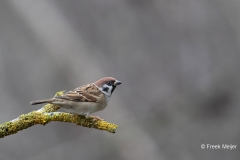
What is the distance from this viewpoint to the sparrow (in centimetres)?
265

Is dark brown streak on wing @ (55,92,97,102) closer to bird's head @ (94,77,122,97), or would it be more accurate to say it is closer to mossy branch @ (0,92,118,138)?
bird's head @ (94,77,122,97)

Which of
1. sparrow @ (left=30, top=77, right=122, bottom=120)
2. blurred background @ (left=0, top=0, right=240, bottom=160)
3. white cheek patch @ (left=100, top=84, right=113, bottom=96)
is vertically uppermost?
blurred background @ (left=0, top=0, right=240, bottom=160)

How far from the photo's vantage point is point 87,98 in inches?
115

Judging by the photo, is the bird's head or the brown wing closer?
the brown wing

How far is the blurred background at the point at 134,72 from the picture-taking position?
4.14 m

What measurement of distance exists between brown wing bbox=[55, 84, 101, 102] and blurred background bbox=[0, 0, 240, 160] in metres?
1.14

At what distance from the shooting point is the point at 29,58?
4504mm

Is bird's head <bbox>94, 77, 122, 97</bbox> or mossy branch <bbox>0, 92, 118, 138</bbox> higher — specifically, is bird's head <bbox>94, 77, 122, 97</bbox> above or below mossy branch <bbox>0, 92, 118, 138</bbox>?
above

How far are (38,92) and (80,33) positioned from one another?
0.94 metres

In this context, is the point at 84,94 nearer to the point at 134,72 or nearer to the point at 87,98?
the point at 87,98

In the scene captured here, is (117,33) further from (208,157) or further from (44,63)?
(208,157)

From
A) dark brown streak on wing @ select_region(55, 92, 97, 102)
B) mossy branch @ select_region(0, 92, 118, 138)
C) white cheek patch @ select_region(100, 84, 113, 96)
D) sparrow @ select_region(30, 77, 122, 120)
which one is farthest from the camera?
white cheek patch @ select_region(100, 84, 113, 96)

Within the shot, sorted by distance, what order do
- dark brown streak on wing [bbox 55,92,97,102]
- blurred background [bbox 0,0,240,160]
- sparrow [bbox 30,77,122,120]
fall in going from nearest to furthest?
sparrow [bbox 30,77,122,120] → dark brown streak on wing [bbox 55,92,97,102] → blurred background [bbox 0,0,240,160]

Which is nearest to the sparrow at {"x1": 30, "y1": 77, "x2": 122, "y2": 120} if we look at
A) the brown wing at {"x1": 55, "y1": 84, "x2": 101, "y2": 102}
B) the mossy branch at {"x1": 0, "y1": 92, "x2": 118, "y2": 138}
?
the brown wing at {"x1": 55, "y1": 84, "x2": 101, "y2": 102}
